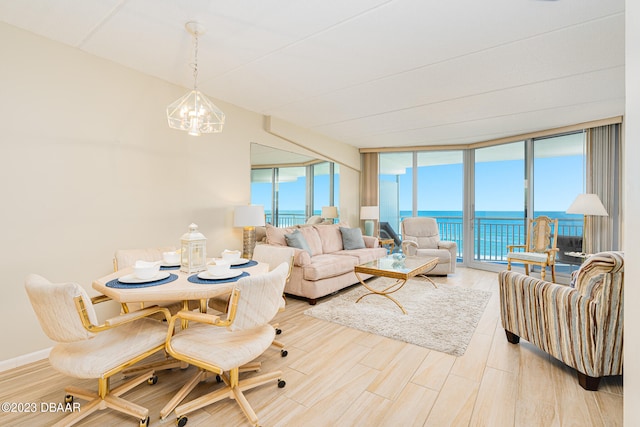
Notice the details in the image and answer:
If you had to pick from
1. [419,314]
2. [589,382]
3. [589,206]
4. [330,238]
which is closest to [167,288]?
[419,314]

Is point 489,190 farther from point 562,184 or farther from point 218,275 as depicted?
point 218,275

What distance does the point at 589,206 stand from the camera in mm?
3920

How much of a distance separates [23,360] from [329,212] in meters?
4.30

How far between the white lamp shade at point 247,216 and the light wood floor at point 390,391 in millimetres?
1566

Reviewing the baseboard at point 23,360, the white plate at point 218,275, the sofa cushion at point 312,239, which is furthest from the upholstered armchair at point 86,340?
the sofa cushion at point 312,239

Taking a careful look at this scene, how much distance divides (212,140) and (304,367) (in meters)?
2.83

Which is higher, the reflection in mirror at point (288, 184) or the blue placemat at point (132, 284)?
the reflection in mirror at point (288, 184)

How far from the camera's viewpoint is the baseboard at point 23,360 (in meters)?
2.16

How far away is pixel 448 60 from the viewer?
8.66 ft

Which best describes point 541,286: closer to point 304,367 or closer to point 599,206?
point 304,367

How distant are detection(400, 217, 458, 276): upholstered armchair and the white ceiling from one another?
2323 millimetres

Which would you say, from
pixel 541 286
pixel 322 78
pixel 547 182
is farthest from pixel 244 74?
pixel 547 182

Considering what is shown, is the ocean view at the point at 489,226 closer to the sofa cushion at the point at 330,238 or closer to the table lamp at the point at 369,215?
the sofa cushion at the point at 330,238

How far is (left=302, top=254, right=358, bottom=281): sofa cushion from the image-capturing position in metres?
3.57
